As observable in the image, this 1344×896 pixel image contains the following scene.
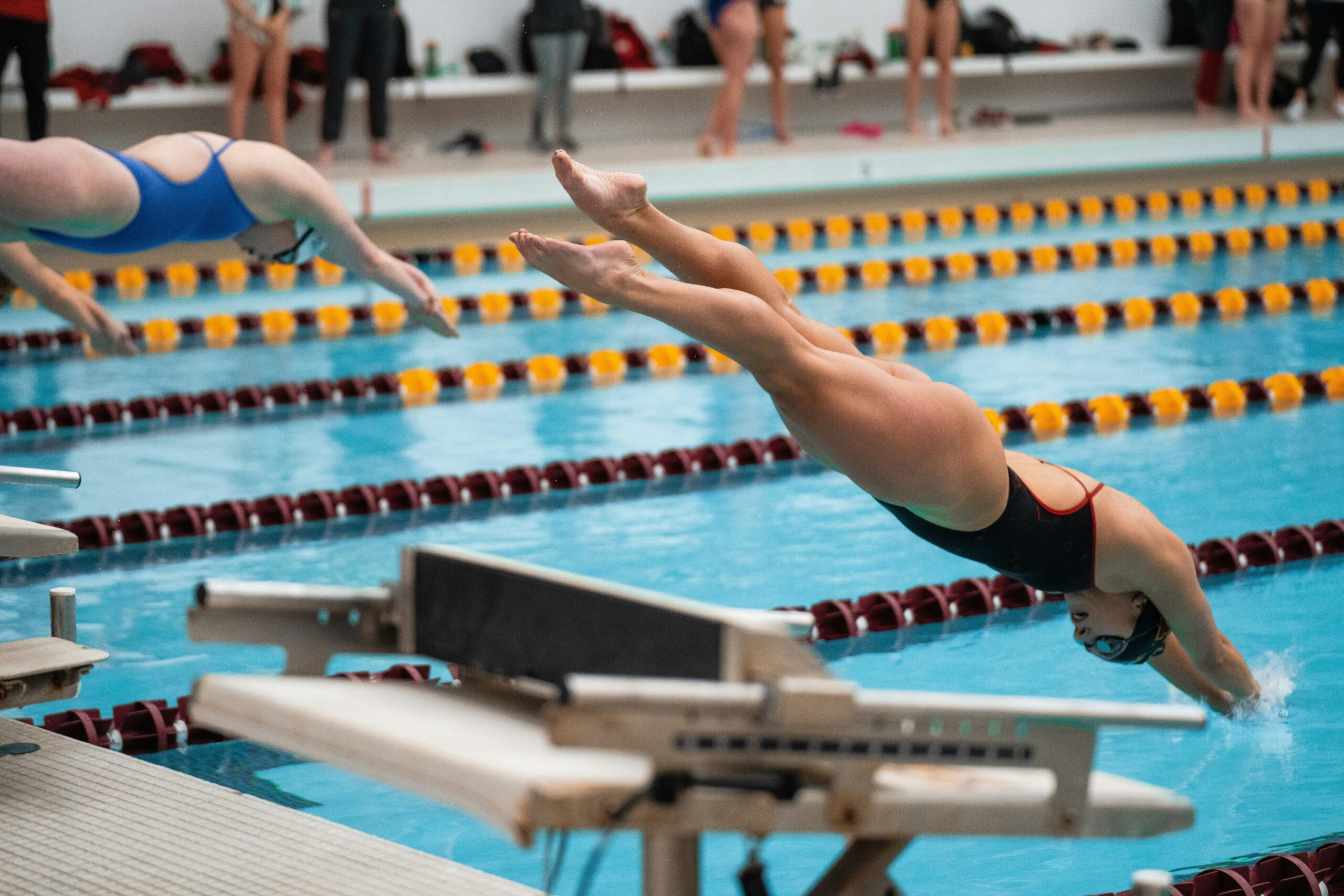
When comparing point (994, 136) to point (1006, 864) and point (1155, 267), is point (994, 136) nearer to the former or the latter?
point (1155, 267)

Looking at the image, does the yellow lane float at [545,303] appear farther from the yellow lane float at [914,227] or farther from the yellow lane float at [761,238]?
the yellow lane float at [914,227]

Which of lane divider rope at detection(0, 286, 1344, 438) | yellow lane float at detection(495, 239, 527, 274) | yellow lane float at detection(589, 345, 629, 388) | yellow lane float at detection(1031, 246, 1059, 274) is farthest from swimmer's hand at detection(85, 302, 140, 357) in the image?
yellow lane float at detection(1031, 246, 1059, 274)

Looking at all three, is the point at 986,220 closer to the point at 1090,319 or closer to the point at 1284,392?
the point at 1090,319

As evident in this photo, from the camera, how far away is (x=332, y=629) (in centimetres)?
205

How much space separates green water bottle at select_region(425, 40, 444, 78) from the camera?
36.9 ft

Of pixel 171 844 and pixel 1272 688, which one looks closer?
pixel 171 844

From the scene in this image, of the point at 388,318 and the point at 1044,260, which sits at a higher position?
the point at 1044,260

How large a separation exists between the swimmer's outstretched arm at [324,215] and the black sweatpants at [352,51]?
5.42 meters

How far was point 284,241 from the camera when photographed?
458cm

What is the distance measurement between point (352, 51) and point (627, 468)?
17.2ft

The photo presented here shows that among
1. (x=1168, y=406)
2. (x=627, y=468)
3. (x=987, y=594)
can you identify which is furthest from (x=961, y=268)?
(x=987, y=594)

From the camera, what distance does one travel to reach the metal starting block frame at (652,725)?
153cm

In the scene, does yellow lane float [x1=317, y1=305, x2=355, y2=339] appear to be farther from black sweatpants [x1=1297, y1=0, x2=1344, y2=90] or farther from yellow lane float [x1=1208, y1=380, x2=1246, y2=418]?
black sweatpants [x1=1297, y1=0, x2=1344, y2=90]

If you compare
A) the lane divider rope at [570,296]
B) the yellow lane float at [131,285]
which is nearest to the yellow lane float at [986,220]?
the lane divider rope at [570,296]
